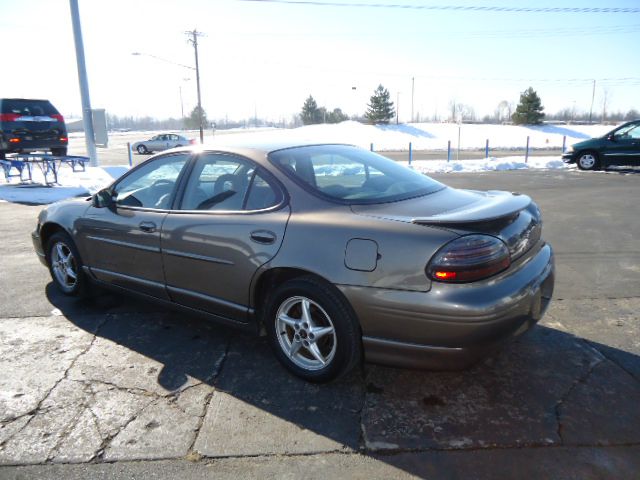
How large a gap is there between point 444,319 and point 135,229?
8.06ft

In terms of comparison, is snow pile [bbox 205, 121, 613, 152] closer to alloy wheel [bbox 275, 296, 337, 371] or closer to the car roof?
the car roof

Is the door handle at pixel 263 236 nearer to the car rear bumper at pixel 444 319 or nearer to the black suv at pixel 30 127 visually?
the car rear bumper at pixel 444 319

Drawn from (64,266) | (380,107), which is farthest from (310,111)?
(64,266)

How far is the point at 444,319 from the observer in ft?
7.98

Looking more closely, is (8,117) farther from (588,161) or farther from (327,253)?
(588,161)

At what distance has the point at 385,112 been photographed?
6812cm

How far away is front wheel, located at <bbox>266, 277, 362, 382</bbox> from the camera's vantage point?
2.73 metres

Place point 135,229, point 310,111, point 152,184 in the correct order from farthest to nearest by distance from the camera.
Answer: point 310,111, point 152,184, point 135,229

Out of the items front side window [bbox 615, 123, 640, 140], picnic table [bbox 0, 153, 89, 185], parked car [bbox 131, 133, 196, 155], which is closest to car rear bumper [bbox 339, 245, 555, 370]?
picnic table [bbox 0, 153, 89, 185]

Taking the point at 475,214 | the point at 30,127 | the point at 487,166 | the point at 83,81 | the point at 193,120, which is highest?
the point at 193,120

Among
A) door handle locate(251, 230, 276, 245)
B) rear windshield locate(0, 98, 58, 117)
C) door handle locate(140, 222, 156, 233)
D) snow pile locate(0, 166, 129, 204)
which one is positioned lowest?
snow pile locate(0, 166, 129, 204)

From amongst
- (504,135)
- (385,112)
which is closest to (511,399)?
(504,135)

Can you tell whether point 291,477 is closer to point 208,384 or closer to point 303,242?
point 208,384

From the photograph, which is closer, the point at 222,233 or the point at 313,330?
the point at 313,330
